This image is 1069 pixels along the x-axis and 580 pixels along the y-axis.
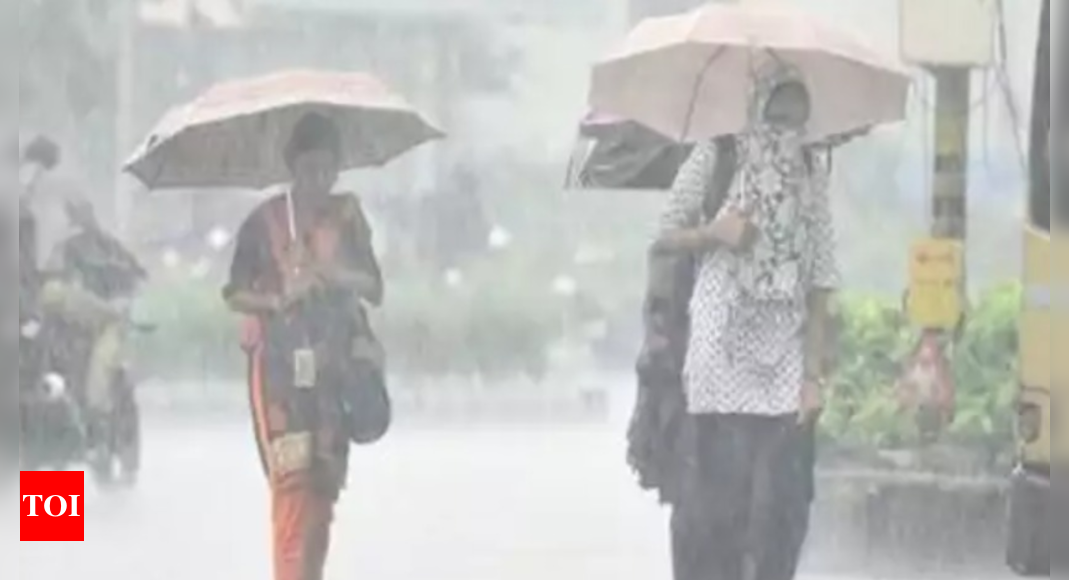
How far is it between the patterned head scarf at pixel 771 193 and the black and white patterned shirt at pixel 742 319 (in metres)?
0.01

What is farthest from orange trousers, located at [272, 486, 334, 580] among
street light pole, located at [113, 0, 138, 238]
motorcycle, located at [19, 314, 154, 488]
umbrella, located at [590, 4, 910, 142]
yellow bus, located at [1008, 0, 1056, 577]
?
yellow bus, located at [1008, 0, 1056, 577]

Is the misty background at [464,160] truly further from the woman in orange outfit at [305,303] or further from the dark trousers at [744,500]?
the dark trousers at [744,500]

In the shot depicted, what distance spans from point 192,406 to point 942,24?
5.40 ft

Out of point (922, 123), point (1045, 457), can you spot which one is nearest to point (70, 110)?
point (922, 123)

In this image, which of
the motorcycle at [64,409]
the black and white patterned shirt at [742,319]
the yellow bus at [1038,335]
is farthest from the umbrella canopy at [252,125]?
the yellow bus at [1038,335]

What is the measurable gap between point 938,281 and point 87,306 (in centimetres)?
167

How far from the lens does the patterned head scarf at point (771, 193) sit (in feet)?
17.5

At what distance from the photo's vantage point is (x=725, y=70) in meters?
5.32

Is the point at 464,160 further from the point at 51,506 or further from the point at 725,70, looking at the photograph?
the point at 51,506

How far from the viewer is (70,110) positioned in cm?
531

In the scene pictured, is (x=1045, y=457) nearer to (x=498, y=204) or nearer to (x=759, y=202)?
(x=759, y=202)

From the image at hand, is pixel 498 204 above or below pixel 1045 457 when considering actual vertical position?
above

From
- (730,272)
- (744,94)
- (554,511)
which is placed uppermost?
(744,94)

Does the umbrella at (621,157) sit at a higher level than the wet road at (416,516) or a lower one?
higher
